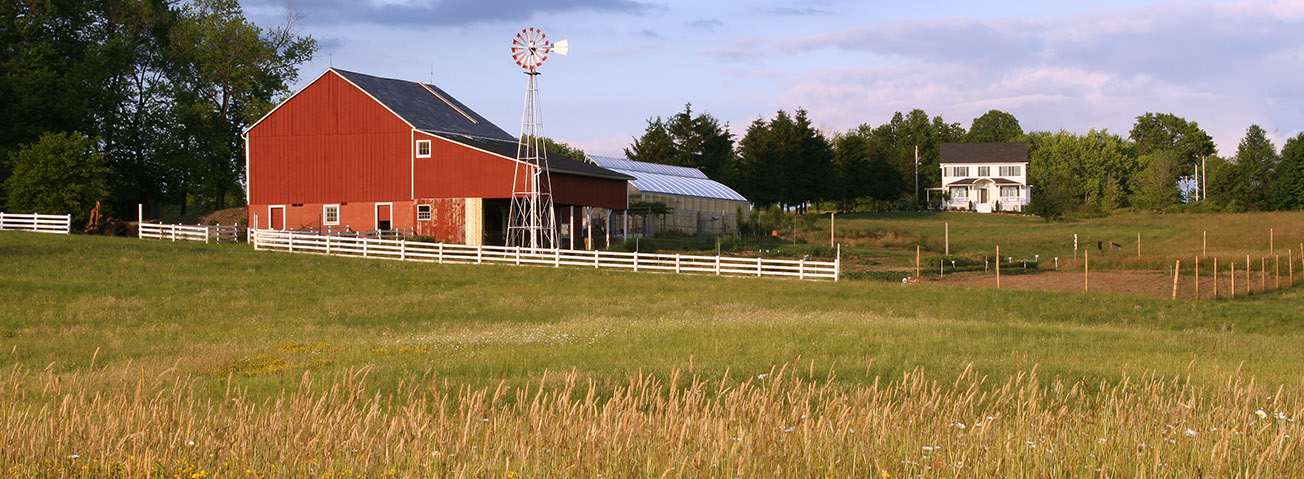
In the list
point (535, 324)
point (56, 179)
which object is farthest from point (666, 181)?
point (535, 324)

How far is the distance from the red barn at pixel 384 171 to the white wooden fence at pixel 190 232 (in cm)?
212

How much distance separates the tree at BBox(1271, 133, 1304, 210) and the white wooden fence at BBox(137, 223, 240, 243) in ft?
259

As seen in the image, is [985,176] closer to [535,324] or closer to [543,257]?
[543,257]

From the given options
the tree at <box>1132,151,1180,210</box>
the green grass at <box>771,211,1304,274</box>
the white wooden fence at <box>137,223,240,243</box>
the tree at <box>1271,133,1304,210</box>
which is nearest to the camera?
the green grass at <box>771,211,1304,274</box>

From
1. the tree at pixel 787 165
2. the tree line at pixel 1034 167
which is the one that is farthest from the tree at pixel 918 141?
the tree at pixel 787 165

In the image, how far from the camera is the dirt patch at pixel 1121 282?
32.9 m

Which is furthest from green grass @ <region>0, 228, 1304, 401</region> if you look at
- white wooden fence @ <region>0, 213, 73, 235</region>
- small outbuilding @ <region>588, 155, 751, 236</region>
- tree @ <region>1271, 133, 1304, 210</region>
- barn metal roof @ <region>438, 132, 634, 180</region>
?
tree @ <region>1271, 133, 1304, 210</region>

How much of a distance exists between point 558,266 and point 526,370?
25143mm

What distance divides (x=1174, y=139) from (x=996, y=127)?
24.0m

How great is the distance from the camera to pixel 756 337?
18.6 metres

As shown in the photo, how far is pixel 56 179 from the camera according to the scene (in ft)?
173

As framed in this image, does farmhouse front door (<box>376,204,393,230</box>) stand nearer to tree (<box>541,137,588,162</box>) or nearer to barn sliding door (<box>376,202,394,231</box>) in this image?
barn sliding door (<box>376,202,394,231</box>)

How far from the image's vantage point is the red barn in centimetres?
4778

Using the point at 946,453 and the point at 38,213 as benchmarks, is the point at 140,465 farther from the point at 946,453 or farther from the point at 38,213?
the point at 38,213
